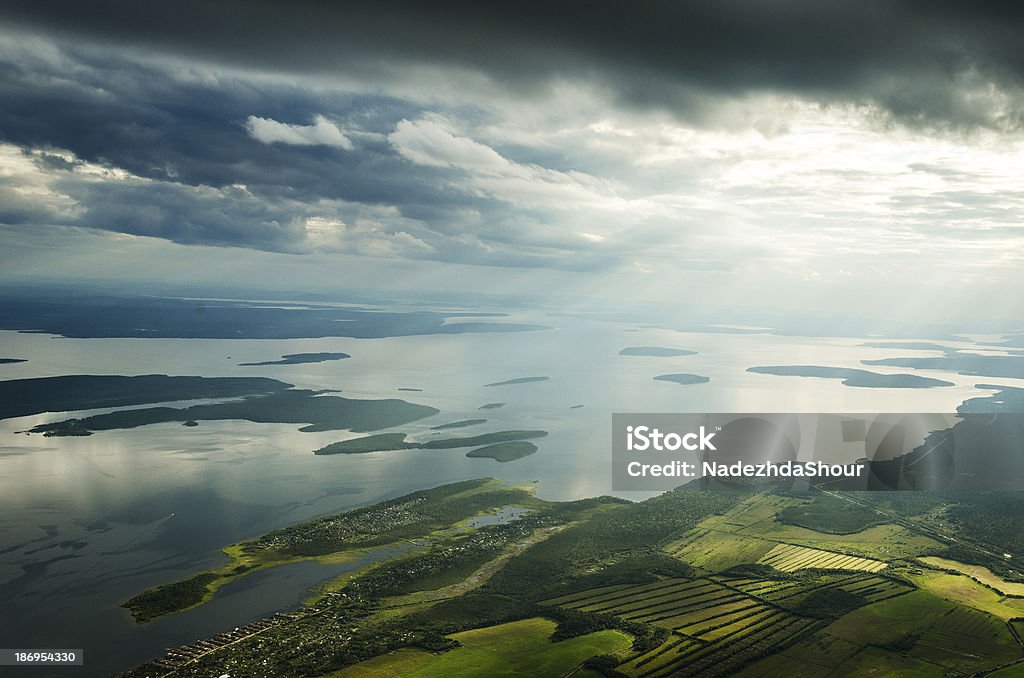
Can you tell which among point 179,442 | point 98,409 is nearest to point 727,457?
point 179,442

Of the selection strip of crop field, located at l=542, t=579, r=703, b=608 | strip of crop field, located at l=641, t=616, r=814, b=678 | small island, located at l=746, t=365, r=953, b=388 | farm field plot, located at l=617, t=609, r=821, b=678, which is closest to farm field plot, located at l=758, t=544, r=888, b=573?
strip of crop field, located at l=542, t=579, r=703, b=608

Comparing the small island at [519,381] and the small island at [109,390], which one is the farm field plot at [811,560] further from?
the small island at [519,381]

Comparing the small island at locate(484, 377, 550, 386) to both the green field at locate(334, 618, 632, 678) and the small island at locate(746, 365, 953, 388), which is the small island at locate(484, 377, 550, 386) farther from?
the green field at locate(334, 618, 632, 678)

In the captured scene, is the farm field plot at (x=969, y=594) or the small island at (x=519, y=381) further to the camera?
the small island at (x=519, y=381)

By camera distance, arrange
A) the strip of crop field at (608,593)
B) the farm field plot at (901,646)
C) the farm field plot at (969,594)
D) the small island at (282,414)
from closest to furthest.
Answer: the farm field plot at (901,646), the farm field plot at (969,594), the strip of crop field at (608,593), the small island at (282,414)

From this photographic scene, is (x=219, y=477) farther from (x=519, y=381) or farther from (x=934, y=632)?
(x=519, y=381)

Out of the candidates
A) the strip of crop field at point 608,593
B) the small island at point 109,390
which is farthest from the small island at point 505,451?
the small island at point 109,390
